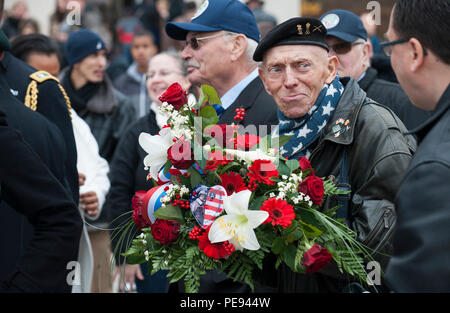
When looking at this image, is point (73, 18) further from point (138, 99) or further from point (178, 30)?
point (138, 99)

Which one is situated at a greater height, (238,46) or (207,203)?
(238,46)

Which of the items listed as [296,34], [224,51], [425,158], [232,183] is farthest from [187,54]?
[425,158]

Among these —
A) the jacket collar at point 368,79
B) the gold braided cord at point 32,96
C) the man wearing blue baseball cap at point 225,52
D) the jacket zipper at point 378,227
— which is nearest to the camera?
the jacket zipper at point 378,227

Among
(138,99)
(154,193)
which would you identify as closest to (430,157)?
(154,193)

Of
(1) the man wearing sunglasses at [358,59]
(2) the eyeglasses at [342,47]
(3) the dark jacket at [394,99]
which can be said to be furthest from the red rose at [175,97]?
(3) the dark jacket at [394,99]

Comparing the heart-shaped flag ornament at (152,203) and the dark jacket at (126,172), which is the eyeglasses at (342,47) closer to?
the dark jacket at (126,172)

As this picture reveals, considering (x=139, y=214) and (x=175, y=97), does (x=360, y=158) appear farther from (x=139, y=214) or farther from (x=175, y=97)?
(x=139, y=214)

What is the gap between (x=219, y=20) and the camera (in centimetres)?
355

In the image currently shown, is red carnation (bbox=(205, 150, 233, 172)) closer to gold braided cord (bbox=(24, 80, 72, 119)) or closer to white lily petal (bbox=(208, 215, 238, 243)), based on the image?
white lily petal (bbox=(208, 215, 238, 243))

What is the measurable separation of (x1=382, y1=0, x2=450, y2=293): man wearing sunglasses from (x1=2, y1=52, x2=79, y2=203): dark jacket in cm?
239

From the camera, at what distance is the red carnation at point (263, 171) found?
2369 mm

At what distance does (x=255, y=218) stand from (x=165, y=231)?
0.35 m

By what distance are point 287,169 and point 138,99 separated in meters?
4.85

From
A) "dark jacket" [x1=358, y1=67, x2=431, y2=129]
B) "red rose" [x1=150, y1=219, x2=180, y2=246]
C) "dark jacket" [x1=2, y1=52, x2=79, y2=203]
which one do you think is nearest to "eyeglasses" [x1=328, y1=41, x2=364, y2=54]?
"dark jacket" [x1=358, y1=67, x2=431, y2=129]
